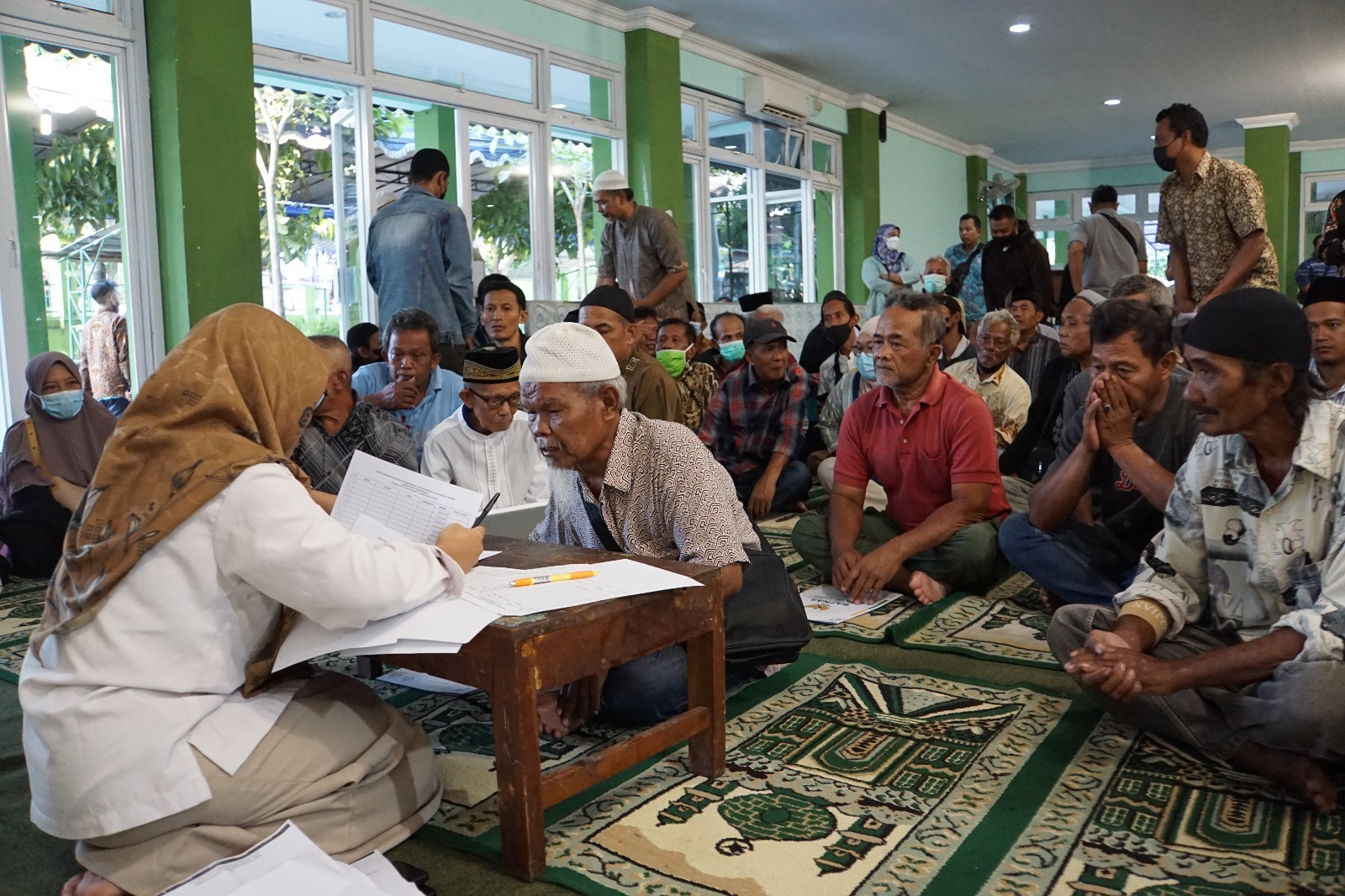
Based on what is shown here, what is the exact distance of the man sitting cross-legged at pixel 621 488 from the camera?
221cm

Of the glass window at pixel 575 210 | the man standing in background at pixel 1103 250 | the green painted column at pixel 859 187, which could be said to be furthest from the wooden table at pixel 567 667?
the green painted column at pixel 859 187

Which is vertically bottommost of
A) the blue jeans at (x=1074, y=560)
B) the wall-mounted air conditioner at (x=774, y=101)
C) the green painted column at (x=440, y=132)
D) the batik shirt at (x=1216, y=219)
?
the blue jeans at (x=1074, y=560)

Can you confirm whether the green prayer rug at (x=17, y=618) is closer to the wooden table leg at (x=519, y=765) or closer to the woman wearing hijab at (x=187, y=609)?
the woman wearing hijab at (x=187, y=609)

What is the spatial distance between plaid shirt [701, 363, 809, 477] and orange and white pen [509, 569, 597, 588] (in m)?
3.21

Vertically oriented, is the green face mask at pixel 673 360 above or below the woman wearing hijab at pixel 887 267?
below

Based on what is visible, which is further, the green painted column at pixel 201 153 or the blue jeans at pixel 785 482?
the green painted column at pixel 201 153

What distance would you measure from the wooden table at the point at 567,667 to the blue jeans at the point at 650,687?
0.67 feet

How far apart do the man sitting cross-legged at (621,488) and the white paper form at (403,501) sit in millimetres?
358

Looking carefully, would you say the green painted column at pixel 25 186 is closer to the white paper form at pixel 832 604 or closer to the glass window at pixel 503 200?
the glass window at pixel 503 200

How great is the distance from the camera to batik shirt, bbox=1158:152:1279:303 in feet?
14.1

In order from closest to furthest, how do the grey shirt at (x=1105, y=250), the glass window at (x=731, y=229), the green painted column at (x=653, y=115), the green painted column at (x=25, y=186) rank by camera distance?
the green painted column at (x=25, y=186), the grey shirt at (x=1105, y=250), the green painted column at (x=653, y=115), the glass window at (x=731, y=229)

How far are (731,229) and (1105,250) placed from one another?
4739mm

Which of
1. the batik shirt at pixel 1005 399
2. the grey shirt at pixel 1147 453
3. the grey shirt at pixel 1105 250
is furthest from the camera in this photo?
the grey shirt at pixel 1105 250

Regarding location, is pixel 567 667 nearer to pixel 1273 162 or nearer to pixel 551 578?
pixel 551 578
